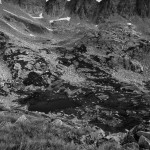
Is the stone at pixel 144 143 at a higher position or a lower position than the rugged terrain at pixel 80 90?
higher

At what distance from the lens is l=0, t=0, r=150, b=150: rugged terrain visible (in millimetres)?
14156

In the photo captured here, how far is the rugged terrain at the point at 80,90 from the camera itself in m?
14.2

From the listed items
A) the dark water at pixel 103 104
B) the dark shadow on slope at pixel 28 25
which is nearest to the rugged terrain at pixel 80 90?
the dark water at pixel 103 104

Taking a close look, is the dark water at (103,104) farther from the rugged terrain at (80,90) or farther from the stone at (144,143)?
the stone at (144,143)

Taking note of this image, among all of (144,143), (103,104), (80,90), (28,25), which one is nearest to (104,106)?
(103,104)

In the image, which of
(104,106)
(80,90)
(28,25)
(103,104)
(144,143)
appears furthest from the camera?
(28,25)

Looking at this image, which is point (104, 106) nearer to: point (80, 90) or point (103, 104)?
point (103, 104)

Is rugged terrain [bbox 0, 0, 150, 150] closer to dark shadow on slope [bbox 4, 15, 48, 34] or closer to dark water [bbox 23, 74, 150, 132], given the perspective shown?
dark water [bbox 23, 74, 150, 132]

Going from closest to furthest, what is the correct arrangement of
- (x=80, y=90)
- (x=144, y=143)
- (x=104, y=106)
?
1. (x=144, y=143)
2. (x=104, y=106)
3. (x=80, y=90)

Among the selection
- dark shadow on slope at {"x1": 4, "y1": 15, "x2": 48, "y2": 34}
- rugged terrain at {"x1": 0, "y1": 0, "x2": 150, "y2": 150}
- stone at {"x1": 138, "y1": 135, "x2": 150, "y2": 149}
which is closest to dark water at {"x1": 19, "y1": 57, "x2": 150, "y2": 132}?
rugged terrain at {"x1": 0, "y1": 0, "x2": 150, "y2": 150}

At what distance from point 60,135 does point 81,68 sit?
319 feet

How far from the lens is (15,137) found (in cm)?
1080

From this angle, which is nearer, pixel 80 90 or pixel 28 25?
pixel 80 90

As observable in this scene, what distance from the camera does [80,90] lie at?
78375mm
